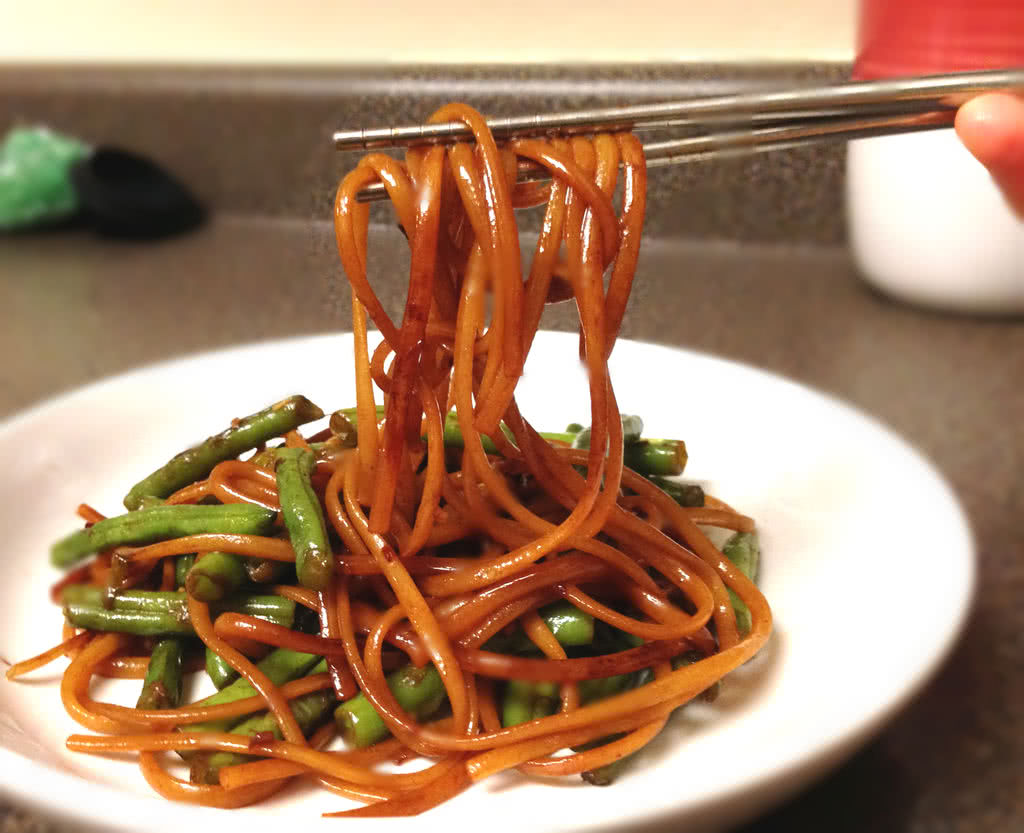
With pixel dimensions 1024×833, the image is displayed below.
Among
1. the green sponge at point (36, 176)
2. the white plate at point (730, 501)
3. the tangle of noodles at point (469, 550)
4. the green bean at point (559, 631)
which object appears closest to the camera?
the white plate at point (730, 501)

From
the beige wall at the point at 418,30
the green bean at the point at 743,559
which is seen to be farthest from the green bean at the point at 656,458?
the beige wall at the point at 418,30

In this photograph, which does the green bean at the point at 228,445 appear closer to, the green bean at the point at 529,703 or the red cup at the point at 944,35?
the green bean at the point at 529,703

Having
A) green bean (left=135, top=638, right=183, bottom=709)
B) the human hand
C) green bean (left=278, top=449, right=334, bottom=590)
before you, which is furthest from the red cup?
green bean (left=135, top=638, right=183, bottom=709)

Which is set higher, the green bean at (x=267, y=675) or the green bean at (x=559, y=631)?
the green bean at (x=559, y=631)

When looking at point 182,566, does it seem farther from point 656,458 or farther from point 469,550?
point 656,458

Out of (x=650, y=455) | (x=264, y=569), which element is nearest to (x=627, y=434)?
(x=650, y=455)
